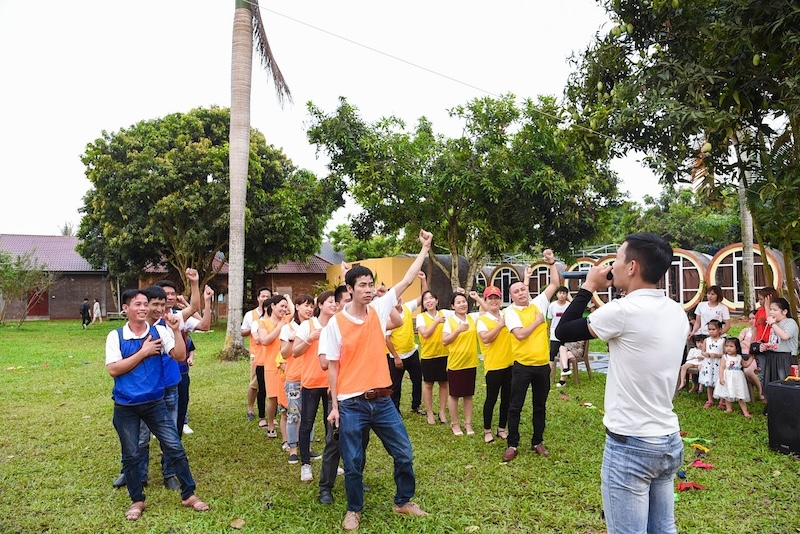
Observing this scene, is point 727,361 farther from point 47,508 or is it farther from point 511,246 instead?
point 511,246

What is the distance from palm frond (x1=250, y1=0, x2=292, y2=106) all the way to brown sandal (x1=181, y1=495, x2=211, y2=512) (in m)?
10.2

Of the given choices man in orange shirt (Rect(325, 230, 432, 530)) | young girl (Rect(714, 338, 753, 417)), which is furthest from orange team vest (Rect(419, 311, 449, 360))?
young girl (Rect(714, 338, 753, 417))

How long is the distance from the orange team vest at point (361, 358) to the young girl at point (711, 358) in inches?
224

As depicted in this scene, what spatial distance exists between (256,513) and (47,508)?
5.80 feet

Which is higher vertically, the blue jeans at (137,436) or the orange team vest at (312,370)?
the orange team vest at (312,370)

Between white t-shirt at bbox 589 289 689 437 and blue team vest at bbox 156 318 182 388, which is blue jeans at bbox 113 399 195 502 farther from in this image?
white t-shirt at bbox 589 289 689 437

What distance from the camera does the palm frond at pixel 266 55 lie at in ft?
40.8

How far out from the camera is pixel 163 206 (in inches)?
753

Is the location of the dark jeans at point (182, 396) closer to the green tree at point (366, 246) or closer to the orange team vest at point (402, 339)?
the orange team vest at point (402, 339)

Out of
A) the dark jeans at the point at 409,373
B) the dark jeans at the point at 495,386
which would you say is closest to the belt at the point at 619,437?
the dark jeans at the point at 495,386

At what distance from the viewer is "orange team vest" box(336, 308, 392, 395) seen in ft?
13.5

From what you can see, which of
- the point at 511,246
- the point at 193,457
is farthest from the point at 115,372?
the point at 511,246

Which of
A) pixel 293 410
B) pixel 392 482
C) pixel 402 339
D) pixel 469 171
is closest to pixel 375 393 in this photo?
pixel 392 482

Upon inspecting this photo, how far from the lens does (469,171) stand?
15500mm
